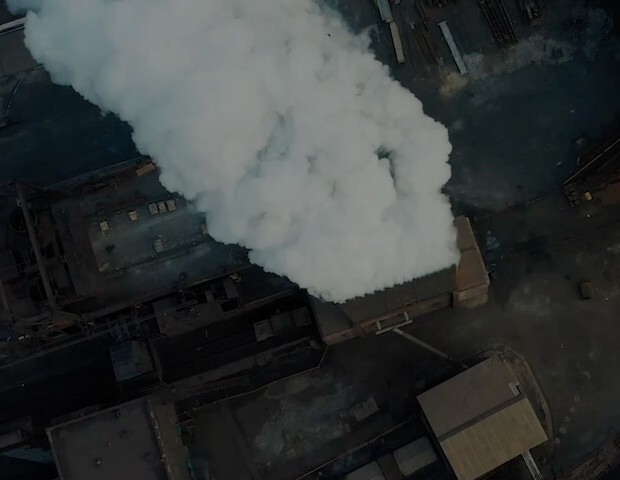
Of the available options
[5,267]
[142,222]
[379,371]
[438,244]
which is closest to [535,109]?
[438,244]

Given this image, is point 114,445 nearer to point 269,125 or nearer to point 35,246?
point 35,246

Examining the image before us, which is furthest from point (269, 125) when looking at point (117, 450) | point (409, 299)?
point (117, 450)

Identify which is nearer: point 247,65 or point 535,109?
point 247,65

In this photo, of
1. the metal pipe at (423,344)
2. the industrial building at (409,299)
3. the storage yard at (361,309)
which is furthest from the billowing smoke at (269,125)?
the metal pipe at (423,344)

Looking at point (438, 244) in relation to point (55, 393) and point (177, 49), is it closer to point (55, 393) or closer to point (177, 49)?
point (177, 49)

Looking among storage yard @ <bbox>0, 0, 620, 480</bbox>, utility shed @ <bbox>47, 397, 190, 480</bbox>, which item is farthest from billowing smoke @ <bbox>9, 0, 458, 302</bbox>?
utility shed @ <bbox>47, 397, 190, 480</bbox>
